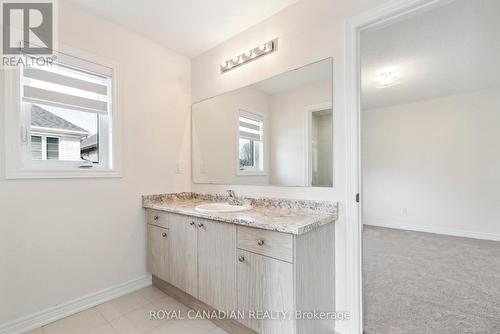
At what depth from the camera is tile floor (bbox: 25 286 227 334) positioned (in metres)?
1.65

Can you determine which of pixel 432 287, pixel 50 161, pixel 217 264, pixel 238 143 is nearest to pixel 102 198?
pixel 50 161

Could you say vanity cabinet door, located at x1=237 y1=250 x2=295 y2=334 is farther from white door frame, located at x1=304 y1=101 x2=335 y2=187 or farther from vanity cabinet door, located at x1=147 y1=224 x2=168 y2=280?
vanity cabinet door, located at x1=147 y1=224 x2=168 y2=280

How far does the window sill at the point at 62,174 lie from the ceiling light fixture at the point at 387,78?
3565 millimetres

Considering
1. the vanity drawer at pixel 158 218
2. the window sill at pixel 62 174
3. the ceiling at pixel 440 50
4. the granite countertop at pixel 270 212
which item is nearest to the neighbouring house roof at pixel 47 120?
the window sill at pixel 62 174

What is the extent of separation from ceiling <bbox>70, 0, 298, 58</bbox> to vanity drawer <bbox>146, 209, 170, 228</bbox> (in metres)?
1.74

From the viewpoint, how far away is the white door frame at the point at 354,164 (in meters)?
1.52

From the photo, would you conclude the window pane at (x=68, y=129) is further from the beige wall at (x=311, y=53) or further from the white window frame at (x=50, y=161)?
the beige wall at (x=311, y=53)

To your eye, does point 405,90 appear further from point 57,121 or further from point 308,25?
point 57,121

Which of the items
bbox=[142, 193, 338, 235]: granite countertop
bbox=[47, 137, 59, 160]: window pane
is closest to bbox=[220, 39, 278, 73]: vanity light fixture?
bbox=[142, 193, 338, 235]: granite countertop

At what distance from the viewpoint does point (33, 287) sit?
66.4 inches

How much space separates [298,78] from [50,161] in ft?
6.79

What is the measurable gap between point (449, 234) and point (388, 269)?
2509 millimetres

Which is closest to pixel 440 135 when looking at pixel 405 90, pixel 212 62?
pixel 405 90

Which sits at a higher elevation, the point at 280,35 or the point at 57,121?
the point at 280,35
